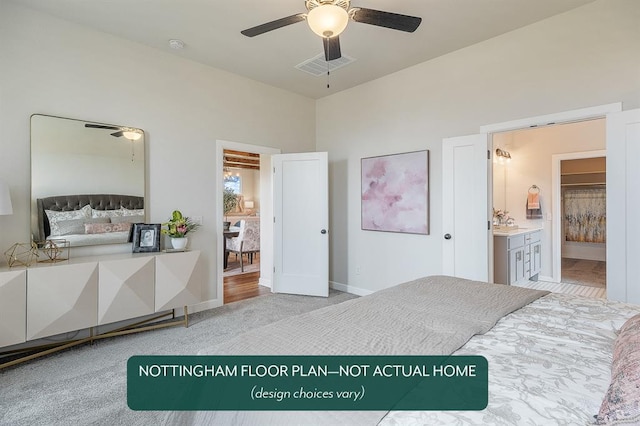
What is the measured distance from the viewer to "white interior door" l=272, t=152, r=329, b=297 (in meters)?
4.46

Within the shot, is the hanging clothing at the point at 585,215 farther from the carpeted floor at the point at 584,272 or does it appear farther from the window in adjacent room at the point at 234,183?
the window in adjacent room at the point at 234,183

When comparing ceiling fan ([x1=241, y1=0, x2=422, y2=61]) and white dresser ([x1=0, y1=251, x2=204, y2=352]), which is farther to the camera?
white dresser ([x1=0, y1=251, x2=204, y2=352])

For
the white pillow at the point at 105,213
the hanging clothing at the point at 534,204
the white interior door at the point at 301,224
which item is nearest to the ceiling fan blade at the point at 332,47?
the white interior door at the point at 301,224

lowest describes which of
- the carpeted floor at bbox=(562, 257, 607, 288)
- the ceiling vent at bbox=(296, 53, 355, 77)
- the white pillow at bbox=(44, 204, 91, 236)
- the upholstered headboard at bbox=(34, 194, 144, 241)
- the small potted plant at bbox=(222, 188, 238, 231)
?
the carpeted floor at bbox=(562, 257, 607, 288)

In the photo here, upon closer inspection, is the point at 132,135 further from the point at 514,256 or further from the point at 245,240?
the point at 514,256

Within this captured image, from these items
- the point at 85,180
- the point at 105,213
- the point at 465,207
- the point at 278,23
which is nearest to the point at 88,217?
the point at 105,213

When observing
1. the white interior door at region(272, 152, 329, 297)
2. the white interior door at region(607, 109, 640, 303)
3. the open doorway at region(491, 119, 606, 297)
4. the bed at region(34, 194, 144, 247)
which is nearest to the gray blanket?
the white interior door at region(607, 109, 640, 303)

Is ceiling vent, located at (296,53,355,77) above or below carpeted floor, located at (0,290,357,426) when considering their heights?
above

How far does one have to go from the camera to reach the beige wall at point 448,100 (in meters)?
2.62

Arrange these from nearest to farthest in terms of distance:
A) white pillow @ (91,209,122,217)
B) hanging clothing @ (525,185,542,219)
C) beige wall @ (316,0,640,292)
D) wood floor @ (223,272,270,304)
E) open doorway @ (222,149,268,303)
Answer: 1. beige wall @ (316,0,640,292)
2. white pillow @ (91,209,122,217)
3. wood floor @ (223,272,270,304)
4. open doorway @ (222,149,268,303)
5. hanging clothing @ (525,185,542,219)

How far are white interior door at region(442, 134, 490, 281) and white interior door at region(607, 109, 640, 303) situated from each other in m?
0.94

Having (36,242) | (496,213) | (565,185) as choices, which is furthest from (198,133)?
(565,185)

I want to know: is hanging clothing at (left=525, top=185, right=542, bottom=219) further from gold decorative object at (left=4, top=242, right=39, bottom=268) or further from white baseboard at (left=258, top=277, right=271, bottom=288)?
gold decorative object at (left=4, top=242, right=39, bottom=268)

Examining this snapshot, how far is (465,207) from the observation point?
3.38 meters
